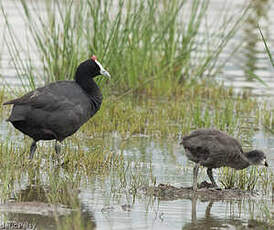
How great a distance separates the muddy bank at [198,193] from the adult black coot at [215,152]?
100 mm

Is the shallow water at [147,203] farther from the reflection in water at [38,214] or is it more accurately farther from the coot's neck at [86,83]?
the coot's neck at [86,83]

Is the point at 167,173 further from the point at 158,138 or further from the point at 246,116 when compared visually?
the point at 246,116

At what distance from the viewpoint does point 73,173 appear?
782 cm

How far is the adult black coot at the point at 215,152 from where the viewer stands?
7.34 m

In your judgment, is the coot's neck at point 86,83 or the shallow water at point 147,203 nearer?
the shallow water at point 147,203

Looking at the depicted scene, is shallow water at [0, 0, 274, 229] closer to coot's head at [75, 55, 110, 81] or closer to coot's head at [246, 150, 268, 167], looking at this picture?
coot's head at [246, 150, 268, 167]

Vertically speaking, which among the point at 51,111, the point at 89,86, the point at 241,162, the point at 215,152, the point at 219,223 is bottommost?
the point at 219,223

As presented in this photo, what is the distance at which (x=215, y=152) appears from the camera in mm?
7332

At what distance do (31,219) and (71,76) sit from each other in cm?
483

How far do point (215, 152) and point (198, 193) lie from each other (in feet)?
1.50

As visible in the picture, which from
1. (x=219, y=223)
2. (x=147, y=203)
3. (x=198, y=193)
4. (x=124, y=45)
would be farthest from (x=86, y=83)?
(x=219, y=223)

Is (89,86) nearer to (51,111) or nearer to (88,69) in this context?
(88,69)

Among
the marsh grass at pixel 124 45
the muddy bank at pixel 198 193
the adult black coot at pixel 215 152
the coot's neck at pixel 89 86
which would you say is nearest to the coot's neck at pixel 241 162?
the adult black coot at pixel 215 152

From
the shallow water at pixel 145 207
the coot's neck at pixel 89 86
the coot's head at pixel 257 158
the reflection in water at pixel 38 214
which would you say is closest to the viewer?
the reflection in water at pixel 38 214
